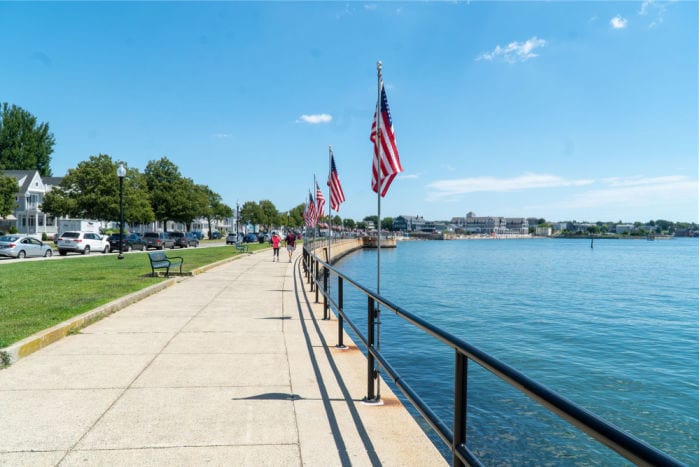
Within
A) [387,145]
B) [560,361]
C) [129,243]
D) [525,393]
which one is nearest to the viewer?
[525,393]

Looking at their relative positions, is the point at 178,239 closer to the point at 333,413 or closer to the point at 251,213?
the point at 333,413

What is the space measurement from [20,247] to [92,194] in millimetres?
25247

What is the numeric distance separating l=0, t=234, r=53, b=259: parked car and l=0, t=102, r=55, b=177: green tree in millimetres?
72499

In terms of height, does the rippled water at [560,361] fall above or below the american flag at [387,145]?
below

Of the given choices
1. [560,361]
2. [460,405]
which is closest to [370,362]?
[460,405]

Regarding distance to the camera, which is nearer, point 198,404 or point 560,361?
point 198,404

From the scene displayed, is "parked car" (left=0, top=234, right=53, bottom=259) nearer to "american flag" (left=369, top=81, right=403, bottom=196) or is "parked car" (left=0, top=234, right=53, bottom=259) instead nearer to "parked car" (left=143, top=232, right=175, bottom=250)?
"parked car" (left=143, top=232, right=175, bottom=250)

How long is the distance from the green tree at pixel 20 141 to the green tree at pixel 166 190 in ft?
116

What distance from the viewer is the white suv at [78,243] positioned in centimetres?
3725

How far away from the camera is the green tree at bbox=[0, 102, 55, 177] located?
93562 mm

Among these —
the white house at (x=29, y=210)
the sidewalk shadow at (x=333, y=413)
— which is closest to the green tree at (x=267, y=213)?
the white house at (x=29, y=210)

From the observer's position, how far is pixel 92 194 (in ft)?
182

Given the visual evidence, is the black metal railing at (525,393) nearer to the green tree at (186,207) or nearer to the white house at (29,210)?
the green tree at (186,207)

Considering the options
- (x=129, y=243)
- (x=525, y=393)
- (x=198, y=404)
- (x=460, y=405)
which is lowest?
(x=198, y=404)
